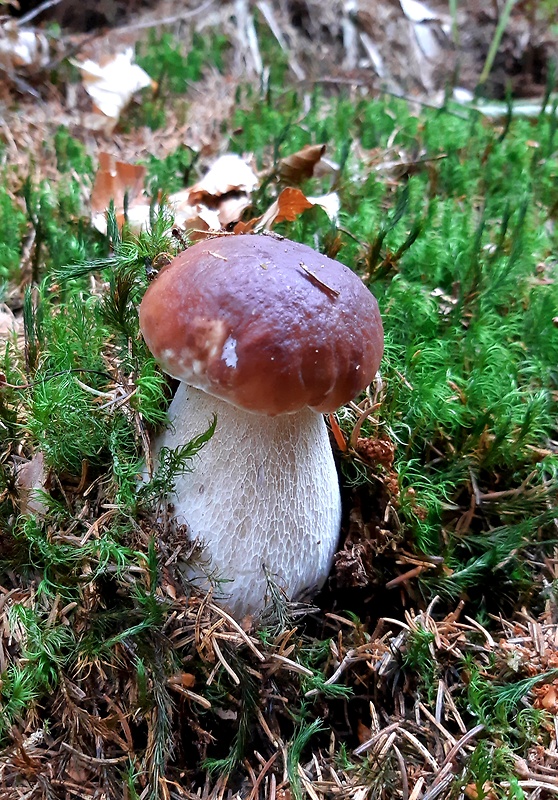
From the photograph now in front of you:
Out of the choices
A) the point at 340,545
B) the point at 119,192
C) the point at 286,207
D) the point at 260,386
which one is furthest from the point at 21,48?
the point at 340,545

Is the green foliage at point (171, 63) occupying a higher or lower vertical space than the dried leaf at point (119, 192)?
higher

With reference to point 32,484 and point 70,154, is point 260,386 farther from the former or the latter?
point 70,154

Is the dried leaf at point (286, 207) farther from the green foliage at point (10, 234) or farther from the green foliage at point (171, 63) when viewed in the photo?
the green foliage at point (171, 63)

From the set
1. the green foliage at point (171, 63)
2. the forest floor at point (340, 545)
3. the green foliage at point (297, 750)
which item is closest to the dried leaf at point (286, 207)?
the forest floor at point (340, 545)

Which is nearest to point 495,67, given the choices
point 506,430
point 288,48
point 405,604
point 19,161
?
point 288,48

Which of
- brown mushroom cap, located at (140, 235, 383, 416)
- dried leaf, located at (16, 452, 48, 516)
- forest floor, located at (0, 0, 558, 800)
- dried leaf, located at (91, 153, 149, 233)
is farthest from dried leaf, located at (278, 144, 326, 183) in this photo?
dried leaf, located at (16, 452, 48, 516)

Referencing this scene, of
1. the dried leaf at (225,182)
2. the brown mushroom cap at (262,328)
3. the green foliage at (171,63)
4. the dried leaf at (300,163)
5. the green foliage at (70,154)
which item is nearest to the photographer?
the brown mushroom cap at (262,328)

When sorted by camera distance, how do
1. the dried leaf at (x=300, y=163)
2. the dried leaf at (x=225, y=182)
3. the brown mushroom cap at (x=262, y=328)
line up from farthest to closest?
the dried leaf at (x=300, y=163) → the dried leaf at (x=225, y=182) → the brown mushroom cap at (x=262, y=328)
